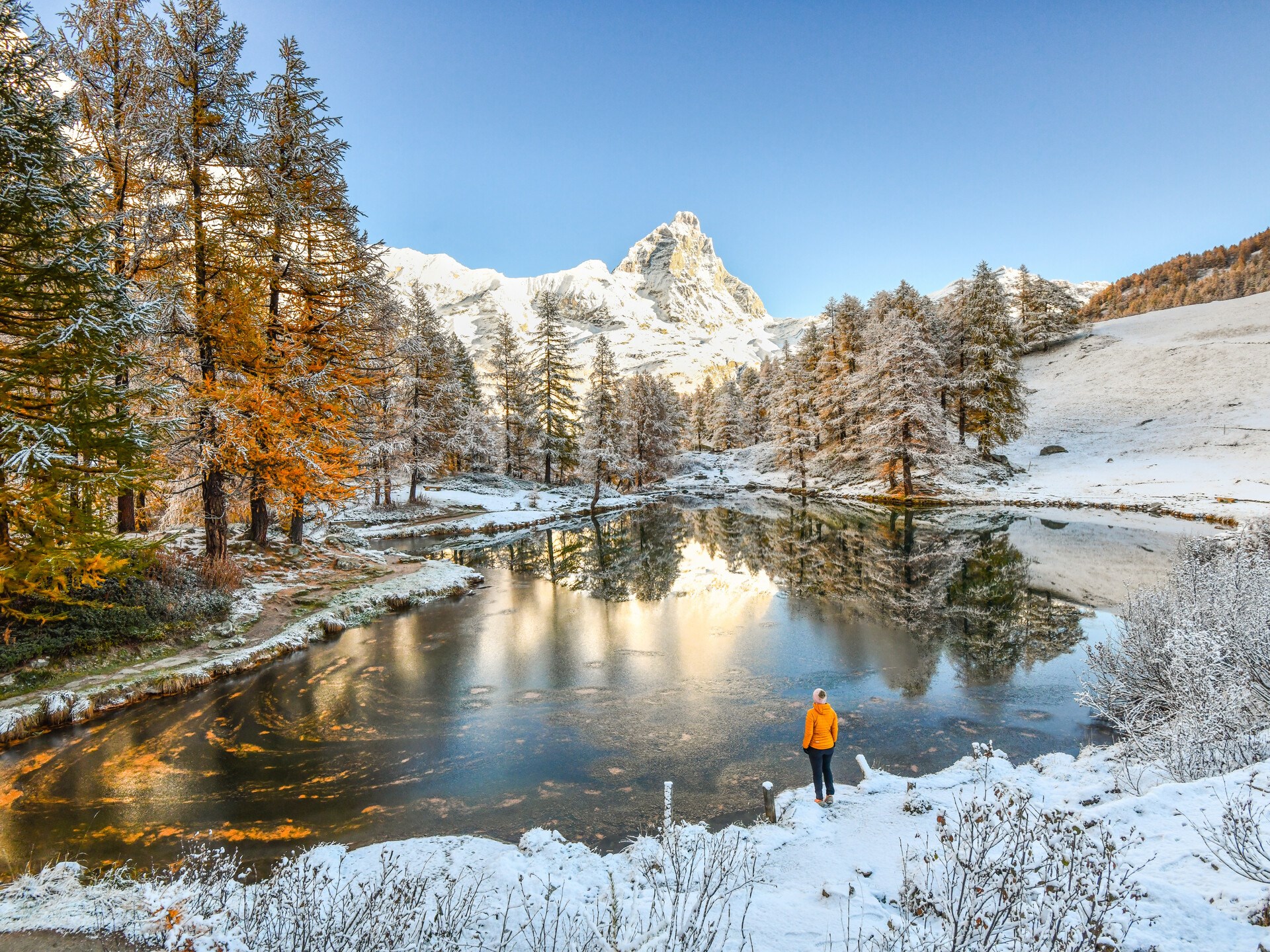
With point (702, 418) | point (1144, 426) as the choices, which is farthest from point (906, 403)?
point (702, 418)

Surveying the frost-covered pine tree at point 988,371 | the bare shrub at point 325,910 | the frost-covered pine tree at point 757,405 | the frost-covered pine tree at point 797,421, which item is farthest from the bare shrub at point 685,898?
the frost-covered pine tree at point 757,405

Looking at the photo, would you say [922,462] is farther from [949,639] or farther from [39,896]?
[39,896]

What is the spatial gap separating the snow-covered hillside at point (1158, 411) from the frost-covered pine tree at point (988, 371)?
3.82 m

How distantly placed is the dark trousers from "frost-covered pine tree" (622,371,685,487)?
4423cm

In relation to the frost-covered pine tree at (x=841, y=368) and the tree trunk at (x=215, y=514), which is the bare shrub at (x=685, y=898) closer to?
the tree trunk at (x=215, y=514)

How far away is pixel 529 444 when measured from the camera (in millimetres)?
53250

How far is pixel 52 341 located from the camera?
7.73 m

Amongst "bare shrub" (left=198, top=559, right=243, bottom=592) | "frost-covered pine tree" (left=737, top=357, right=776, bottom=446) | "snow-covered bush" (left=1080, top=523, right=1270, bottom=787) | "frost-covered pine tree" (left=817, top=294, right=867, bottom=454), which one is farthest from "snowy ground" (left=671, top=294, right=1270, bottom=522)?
"bare shrub" (left=198, top=559, right=243, bottom=592)

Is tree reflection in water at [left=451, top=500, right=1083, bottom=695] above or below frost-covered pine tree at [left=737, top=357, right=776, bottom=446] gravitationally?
below

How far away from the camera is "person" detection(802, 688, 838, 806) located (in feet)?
21.8

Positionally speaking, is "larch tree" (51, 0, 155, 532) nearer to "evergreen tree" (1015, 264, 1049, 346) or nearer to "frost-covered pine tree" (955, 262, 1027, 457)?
"frost-covered pine tree" (955, 262, 1027, 457)

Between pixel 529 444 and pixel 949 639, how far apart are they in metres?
44.9

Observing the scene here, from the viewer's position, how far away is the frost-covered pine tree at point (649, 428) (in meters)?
54.4

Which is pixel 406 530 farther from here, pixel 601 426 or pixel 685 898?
pixel 685 898
